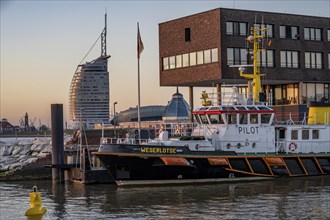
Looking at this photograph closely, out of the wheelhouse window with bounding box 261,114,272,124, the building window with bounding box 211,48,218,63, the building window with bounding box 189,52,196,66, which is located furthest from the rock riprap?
the wheelhouse window with bounding box 261,114,272,124

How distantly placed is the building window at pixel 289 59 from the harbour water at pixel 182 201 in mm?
19977

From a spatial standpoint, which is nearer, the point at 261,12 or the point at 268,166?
the point at 268,166

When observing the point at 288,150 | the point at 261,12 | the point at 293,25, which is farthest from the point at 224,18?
the point at 288,150

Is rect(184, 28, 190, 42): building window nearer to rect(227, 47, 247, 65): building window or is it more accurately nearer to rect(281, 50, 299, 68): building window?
rect(227, 47, 247, 65): building window

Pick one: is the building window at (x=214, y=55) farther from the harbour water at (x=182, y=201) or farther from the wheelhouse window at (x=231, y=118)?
the harbour water at (x=182, y=201)

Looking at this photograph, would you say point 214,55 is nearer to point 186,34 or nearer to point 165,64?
point 186,34

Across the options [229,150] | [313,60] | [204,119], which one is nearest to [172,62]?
[313,60]

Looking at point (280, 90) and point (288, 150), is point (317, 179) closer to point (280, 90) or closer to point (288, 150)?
point (288, 150)

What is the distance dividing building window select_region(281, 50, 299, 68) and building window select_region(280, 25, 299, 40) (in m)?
1.32

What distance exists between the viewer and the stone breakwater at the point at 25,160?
42469mm

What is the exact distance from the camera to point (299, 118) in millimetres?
55469

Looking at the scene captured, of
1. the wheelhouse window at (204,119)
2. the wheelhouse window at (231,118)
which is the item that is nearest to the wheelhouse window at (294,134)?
the wheelhouse window at (231,118)

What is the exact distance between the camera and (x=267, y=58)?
182 feet

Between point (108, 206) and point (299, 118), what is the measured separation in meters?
30.4
